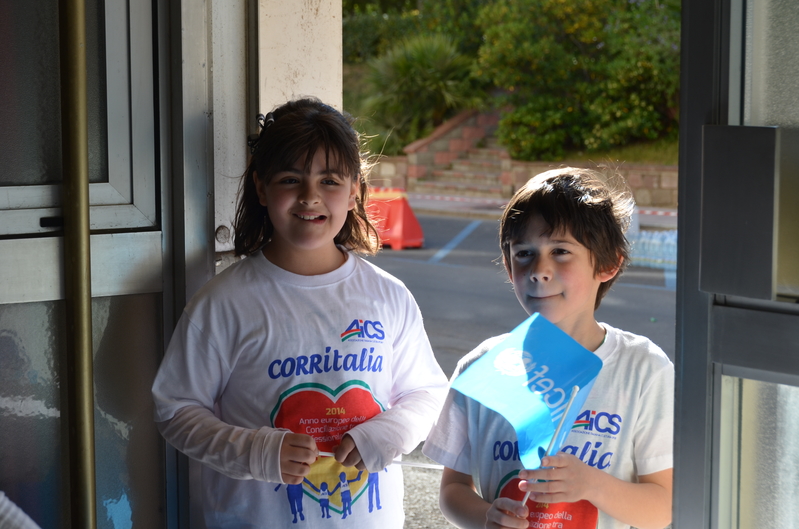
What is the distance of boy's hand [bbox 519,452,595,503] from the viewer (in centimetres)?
147

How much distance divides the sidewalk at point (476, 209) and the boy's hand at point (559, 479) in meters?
Answer: 11.1

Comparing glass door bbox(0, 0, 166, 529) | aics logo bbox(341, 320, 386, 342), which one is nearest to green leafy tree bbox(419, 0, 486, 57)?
glass door bbox(0, 0, 166, 529)

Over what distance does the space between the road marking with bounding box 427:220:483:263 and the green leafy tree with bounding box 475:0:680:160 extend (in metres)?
3.69

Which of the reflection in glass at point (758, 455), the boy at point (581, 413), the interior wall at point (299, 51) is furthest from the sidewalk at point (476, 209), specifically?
the reflection in glass at point (758, 455)

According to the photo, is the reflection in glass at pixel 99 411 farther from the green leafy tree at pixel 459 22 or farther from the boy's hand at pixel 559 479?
the green leafy tree at pixel 459 22

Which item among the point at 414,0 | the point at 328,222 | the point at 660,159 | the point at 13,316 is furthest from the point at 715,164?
the point at 414,0

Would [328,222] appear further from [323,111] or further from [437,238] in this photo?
[437,238]

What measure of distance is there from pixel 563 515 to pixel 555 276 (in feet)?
1.46

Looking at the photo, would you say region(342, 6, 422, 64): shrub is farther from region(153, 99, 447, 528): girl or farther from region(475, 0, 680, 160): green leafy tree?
region(153, 99, 447, 528): girl

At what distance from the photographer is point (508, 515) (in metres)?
1.51

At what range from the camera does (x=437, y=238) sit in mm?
12219

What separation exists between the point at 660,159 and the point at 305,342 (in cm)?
1437

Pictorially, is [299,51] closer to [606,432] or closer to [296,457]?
[296,457]

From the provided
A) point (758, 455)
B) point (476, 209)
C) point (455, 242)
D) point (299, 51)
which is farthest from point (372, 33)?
point (758, 455)
